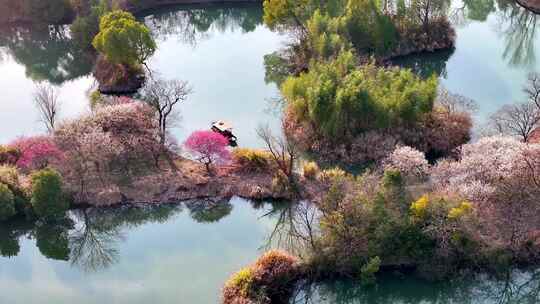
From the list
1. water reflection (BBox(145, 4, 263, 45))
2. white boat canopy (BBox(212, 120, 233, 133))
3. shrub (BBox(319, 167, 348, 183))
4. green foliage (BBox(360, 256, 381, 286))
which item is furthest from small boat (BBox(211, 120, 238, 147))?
water reflection (BBox(145, 4, 263, 45))

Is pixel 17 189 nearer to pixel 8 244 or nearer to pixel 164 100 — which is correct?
pixel 8 244

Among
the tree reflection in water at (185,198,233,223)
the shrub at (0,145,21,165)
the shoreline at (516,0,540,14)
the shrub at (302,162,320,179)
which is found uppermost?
the shoreline at (516,0,540,14)

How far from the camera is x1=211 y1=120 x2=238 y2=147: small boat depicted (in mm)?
33250

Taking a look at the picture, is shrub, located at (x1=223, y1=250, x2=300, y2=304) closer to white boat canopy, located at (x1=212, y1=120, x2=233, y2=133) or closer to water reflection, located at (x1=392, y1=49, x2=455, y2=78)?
white boat canopy, located at (x1=212, y1=120, x2=233, y2=133)

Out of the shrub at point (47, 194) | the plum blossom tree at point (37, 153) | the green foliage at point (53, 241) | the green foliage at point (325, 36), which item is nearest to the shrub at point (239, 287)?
the green foliage at point (53, 241)

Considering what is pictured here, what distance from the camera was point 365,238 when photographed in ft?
75.5

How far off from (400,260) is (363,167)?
23.8ft

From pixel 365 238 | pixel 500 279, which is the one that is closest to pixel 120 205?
pixel 365 238

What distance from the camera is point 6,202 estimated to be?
26.7m

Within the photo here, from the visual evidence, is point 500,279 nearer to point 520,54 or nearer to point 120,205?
point 120,205

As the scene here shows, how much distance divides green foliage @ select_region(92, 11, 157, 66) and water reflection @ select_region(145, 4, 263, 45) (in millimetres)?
9577

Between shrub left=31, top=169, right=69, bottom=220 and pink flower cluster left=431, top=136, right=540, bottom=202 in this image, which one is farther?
shrub left=31, top=169, right=69, bottom=220

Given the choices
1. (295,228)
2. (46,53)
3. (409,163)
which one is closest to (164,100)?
(295,228)

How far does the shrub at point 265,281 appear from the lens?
2189 centimetres
